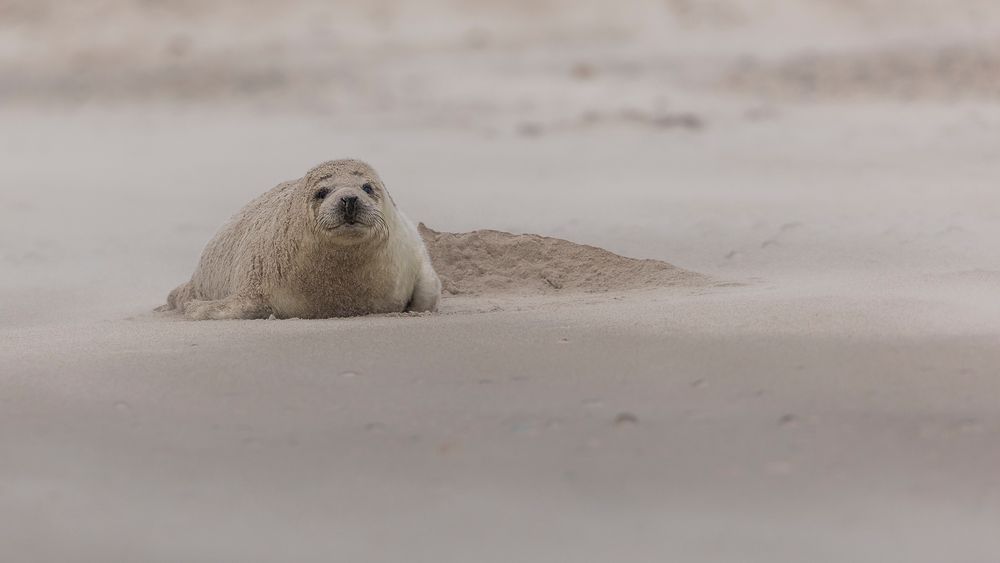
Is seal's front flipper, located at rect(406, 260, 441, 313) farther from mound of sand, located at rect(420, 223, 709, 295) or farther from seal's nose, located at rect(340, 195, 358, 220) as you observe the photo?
mound of sand, located at rect(420, 223, 709, 295)

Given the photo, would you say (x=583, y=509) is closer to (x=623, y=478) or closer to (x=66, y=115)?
(x=623, y=478)

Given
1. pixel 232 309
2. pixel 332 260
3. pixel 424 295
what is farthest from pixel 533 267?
pixel 232 309

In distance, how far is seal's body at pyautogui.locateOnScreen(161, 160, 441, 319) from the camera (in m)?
6.29

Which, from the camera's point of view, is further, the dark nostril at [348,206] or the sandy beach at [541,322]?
the dark nostril at [348,206]

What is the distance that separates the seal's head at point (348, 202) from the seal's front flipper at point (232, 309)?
1.84 feet

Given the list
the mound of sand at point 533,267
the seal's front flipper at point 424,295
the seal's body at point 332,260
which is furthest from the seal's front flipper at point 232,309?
the mound of sand at point 533,267

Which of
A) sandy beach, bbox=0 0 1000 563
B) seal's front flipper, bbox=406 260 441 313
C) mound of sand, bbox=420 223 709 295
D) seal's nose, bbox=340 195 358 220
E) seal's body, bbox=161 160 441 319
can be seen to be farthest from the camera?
mound of sand, bbox=420 223 709 295

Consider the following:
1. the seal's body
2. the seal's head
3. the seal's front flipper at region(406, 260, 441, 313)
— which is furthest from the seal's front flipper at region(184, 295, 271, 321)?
the seal's front flipper at region(406, 260, 441, 313)

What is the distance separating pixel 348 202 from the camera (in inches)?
243

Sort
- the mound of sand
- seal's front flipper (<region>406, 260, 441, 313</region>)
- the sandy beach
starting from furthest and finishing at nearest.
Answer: the mound of sand, seal's front flipper (<region>406, 260, 441, 313</region>), the sandy beach

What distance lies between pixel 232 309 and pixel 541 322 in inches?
75.7

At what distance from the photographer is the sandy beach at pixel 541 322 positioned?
319 cm

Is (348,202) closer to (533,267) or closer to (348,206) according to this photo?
(348,206)

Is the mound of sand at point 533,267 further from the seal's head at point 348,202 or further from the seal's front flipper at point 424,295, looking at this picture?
the seal's head at point 348,202
